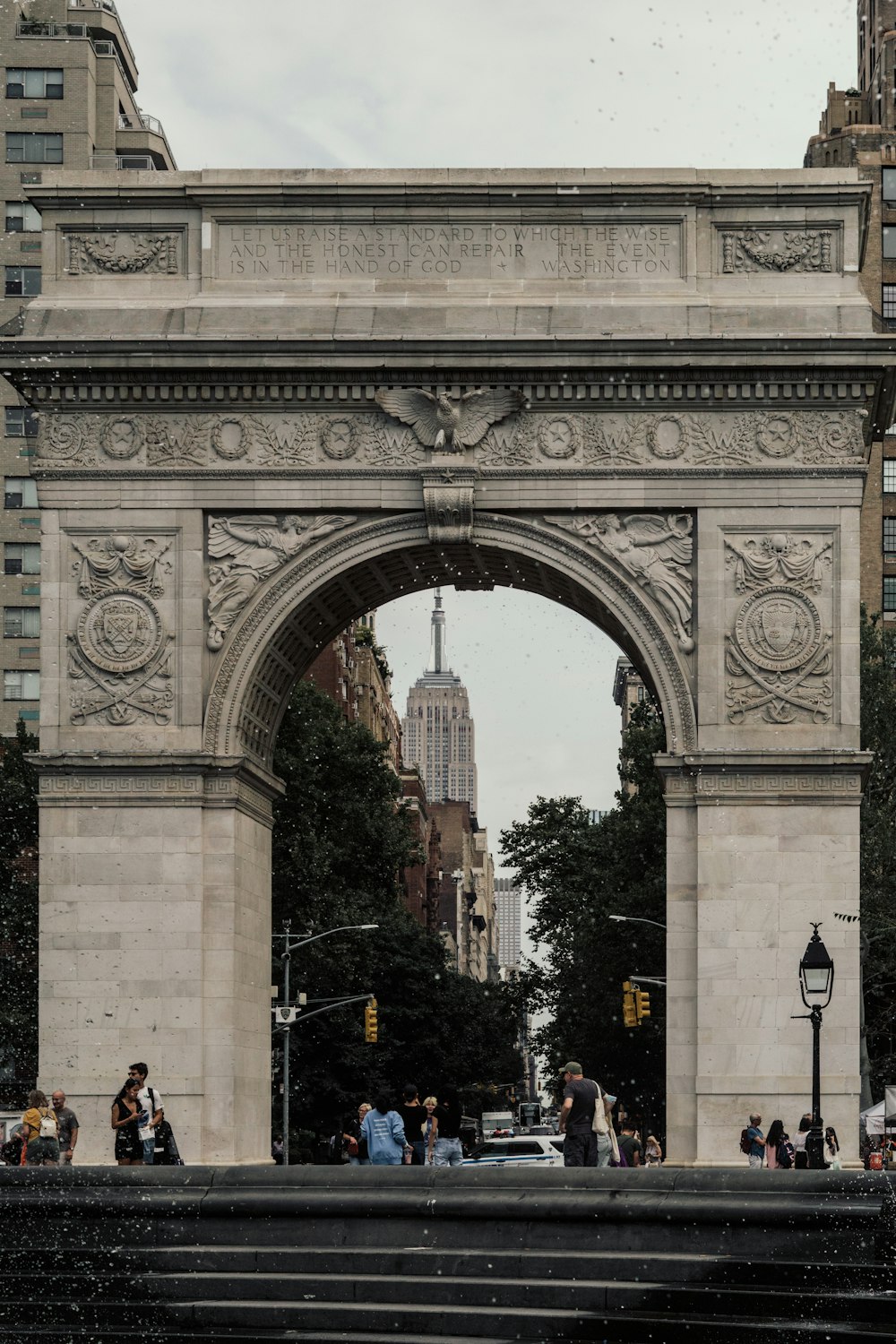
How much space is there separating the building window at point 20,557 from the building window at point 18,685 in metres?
3.47

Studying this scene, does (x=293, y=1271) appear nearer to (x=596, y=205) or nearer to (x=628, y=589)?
(x=628, y=589)

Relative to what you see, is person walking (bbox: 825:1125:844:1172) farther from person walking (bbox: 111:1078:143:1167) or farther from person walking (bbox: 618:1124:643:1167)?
person walking (bbox: 111:1078:143:1167)

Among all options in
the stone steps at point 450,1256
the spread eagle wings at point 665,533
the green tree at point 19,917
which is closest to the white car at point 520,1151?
the green tree at point 19,917

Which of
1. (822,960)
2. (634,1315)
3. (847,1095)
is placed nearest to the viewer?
(634,1315)

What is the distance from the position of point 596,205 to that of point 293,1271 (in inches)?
812

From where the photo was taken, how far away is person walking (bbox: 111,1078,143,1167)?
26.5 meters

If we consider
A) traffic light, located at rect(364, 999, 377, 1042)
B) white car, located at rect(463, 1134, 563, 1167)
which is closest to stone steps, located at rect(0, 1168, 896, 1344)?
white car, located at rect(463, 1134, 563, 1167)

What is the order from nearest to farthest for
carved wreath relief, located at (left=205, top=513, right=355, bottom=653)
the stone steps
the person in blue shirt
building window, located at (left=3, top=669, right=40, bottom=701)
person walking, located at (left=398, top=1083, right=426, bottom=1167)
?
the stone steps < person walking, located at (left=398, top=1083, right=426, bottom=1167) < the person in blue shirt < carved wreath relief, located at (left=205, top=513, right=355, bottom=653) < building window, located at (left=3, top=669, right=40, bottom=701)

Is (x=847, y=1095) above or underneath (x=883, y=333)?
underneath

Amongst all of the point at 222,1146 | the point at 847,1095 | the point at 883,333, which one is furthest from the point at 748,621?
the point at 222,1146

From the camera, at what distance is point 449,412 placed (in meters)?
35.4

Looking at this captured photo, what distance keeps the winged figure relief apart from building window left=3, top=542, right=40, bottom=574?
151ft

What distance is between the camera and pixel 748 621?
35.3 m

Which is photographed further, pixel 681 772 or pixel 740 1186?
pixel 681 772
